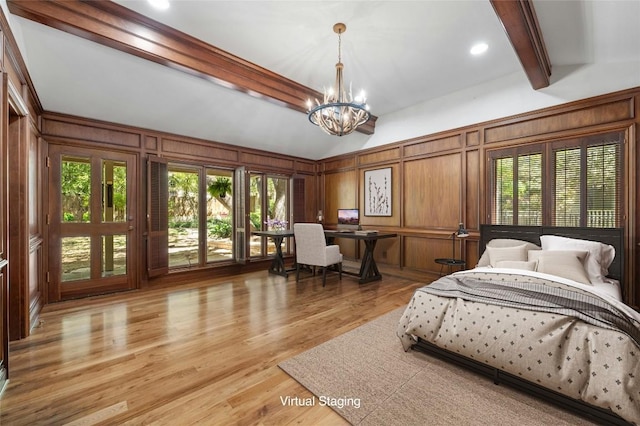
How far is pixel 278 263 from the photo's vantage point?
5.49 m

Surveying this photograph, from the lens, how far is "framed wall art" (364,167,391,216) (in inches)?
218

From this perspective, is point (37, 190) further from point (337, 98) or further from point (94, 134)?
point (337, 98)

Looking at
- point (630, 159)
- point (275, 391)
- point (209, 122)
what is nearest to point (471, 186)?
point (630, 159)

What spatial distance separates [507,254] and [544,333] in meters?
1.78

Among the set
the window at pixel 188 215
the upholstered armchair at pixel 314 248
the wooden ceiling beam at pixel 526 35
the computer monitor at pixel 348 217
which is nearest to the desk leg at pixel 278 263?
the upholstered armchair at pixel 314 248

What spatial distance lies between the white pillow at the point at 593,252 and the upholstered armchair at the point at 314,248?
2.85m

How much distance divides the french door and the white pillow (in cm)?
569

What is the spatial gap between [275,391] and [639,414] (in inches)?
78.8

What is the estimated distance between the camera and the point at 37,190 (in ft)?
11.6

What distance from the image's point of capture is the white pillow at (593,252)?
2.96 m

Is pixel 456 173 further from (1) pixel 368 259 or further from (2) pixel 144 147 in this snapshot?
(2) pixel 144 147

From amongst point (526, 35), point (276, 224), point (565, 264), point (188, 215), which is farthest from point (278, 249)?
point (526, 35)

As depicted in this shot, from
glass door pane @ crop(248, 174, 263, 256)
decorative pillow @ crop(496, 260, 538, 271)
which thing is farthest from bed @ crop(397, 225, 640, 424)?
glass door pane @ crop(248, 174, 263, 256)

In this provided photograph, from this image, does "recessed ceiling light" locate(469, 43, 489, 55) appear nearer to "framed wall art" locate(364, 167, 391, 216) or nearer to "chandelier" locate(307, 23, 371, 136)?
"chandelier" locate(307, 23, 371, 136)
